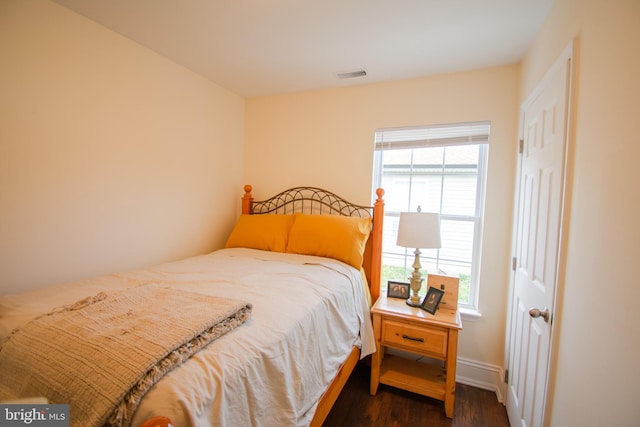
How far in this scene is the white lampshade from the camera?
1.86 meters

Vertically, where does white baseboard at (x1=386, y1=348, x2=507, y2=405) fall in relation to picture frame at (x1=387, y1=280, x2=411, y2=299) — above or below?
below

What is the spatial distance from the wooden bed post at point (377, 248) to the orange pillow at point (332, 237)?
8 centimetres

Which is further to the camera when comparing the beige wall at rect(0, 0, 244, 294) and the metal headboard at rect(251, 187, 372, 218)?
the metal headboard at rect(251, 187, 372, 218)

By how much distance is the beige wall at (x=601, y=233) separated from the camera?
28.2 inches

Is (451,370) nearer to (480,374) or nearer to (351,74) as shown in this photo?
(480,374)

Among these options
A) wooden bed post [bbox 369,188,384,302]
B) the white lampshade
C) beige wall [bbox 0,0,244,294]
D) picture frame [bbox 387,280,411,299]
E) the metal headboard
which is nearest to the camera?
beige wall [bbox 0,0,244,294]

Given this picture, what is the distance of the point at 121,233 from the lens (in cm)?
188

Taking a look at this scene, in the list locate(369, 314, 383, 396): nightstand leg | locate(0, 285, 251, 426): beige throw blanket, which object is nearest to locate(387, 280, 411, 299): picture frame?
locate(369, 314, 383, 396): nightstand leg

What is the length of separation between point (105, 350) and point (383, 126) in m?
2.28

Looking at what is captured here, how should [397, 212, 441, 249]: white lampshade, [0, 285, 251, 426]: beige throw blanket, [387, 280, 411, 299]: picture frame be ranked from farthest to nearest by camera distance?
[387, 280, 411, 299]: picture frame, [397, 212, 441, 249]: white lampshade, [0, 285, 251, 426]: beige throw blanket

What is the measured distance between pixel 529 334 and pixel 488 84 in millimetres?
1736

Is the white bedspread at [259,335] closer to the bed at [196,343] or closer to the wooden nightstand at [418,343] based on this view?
the bed at [196,343]

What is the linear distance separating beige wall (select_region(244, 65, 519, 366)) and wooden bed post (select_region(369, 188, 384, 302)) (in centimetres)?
17

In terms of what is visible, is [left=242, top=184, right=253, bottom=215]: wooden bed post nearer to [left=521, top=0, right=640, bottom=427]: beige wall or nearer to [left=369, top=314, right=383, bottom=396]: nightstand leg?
[left=369, top=314, right=383, bottom=396]: nightstand leg
